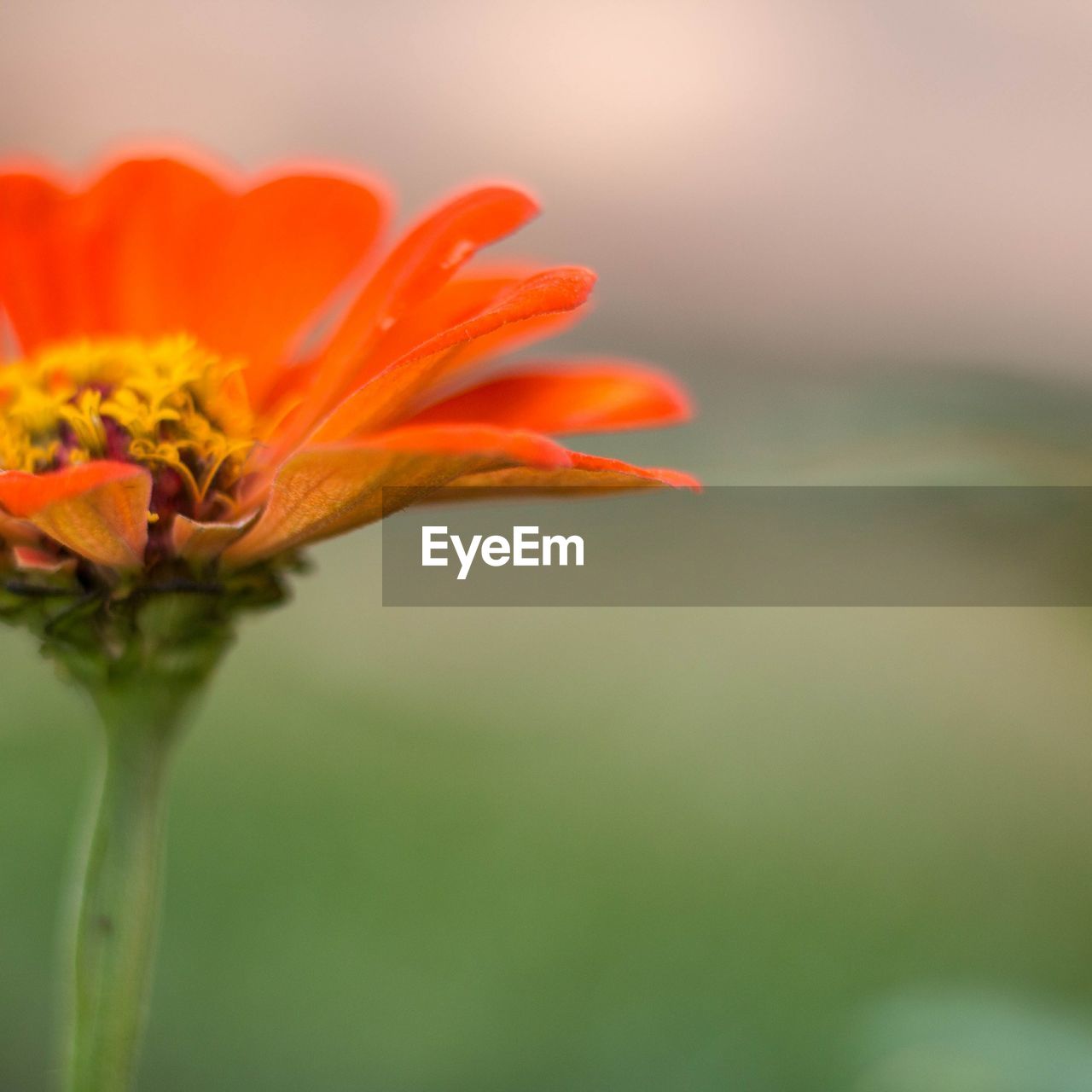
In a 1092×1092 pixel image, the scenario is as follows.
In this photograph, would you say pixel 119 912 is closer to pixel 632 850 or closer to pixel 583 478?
pixel 583 478

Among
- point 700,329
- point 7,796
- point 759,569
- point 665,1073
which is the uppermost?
point 700,329

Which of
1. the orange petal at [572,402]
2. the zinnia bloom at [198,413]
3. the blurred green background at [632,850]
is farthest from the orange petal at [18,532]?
the blurred green background at [632,850]

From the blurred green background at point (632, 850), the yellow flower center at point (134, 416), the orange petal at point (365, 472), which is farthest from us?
the blurred green background at point (632, 850)

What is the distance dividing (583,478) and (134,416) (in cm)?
13

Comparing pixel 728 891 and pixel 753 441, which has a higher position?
pixel 753 441

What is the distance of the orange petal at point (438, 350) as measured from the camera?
233 mm

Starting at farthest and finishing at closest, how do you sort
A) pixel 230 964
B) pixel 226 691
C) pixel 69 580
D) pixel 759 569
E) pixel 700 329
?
pixel 700 329
pixel 226 691
pixel 759 569
pixel 230 964
pixel 69 580

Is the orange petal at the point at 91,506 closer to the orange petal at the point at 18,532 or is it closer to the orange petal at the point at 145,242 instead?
the orange petal at the point at 18,532

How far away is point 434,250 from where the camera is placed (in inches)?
11.1

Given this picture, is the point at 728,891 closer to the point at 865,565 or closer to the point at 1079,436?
the point at 865,565

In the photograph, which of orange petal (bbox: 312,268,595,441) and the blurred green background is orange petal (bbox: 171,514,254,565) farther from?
the blurred green background

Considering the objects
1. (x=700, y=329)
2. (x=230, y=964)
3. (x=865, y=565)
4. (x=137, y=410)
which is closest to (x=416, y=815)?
(x=230, y=964)

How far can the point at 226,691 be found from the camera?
809mm

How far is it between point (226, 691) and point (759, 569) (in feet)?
1.10
